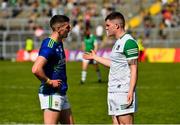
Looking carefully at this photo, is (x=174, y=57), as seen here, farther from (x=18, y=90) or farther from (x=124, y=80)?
(x=124, y=80)

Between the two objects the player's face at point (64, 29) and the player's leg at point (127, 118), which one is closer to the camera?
the player's face at point (64, 29)

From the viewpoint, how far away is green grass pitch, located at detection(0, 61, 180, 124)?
1561cm

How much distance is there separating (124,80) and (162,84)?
53.9ft

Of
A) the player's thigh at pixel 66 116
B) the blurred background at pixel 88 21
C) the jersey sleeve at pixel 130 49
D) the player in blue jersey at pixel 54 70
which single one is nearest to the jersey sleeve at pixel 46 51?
the player in blue jersey at pixel 54 70

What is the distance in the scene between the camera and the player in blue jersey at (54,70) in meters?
9.02

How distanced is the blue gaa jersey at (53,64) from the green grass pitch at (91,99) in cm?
580

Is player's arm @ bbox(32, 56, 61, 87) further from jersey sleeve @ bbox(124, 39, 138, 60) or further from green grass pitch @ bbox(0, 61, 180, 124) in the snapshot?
green grass pitch @ bbox(0, 61, 180, 124)

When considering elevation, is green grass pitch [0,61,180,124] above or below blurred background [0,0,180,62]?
below

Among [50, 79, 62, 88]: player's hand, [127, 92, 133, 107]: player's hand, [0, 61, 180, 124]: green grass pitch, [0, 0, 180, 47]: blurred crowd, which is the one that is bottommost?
[0, 61, 180, 124]: green grass pitch

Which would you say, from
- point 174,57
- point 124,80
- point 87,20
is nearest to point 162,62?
point 174,57

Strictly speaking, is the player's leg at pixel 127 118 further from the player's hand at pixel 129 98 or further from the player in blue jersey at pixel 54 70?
the player in blue jersey at pixel 54 70

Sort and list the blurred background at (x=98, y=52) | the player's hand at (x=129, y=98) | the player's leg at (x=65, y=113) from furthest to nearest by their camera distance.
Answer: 1. the blurred background at (x=98, y=52)
2. the player's leg at (x=65, y=113)
3. the player's hand at (x=129, y=98)

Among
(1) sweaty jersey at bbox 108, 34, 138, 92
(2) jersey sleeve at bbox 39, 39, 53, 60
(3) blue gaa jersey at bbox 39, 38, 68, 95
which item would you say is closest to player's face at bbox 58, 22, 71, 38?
(3) blue gaa jersey at bbox 39, 38, 68, 95

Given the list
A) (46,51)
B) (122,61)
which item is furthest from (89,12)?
(46,51)
